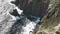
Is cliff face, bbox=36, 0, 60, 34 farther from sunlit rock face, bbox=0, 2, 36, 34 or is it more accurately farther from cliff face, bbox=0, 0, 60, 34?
sunlit rock face, bbox=0, 2, 36, 34

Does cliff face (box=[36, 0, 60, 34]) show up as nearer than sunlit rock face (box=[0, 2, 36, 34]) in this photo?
Yes

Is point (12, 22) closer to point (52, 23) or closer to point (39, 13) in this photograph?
point (39, 13)

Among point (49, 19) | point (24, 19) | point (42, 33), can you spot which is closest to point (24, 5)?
point (24, 19)

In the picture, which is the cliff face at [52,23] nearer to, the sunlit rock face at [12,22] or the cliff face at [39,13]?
the cliff face at [39,13]

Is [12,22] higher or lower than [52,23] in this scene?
higher

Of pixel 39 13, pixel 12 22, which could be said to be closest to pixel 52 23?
pixel 12 22

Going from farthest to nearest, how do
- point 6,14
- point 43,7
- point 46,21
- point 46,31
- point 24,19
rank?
1. point 43,7
2. point 24,19
3. point 6,14
4. point 46,21
5. point 46,31

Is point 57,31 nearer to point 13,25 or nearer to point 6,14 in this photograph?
point 13,25

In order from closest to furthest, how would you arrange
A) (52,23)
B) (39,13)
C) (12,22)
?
(52,23) → (12,22) → (39,13)

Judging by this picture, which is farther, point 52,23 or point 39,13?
point 39,13

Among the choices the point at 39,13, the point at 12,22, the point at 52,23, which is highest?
the point at 39,13

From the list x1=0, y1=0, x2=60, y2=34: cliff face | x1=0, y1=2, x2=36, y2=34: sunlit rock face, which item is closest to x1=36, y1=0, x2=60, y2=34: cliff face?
x1=0, y1=0, x2=60, y2=34: cliff face
